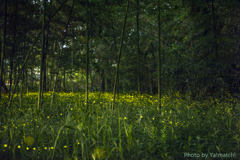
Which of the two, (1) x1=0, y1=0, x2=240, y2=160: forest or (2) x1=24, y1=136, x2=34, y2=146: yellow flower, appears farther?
(1) x1=0, y1=0, x2=240, y2=160: forest

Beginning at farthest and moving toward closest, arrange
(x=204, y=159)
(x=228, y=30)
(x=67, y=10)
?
1. (x=228, y=30)
2. (x=67, y=10)
3. (x=204, y=159)

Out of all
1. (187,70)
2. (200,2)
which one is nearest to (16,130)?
(187,70)

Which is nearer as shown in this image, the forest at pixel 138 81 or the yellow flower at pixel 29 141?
the yellow flower at pixel 29 141

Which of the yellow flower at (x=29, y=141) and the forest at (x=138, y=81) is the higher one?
the forest at (x=138, y=81)

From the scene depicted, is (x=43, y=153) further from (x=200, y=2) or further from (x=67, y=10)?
(x=200, y=2)

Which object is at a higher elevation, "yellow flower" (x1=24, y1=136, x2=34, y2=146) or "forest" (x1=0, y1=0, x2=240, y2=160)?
"forest" (x1=0, y1=0, x2=240, y2=160)

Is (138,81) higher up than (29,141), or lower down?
higher up

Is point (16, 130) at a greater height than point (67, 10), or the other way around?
point (67, 10)

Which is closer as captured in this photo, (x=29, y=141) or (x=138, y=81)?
(x=29, y=141)

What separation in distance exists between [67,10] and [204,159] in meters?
4.66

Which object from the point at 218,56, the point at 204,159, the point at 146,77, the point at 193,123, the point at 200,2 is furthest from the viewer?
the point at 146,77

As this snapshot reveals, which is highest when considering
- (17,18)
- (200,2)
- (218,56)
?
(200,2)

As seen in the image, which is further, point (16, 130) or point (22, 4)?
point (22, 4)

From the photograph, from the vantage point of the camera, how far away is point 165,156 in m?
1.92
